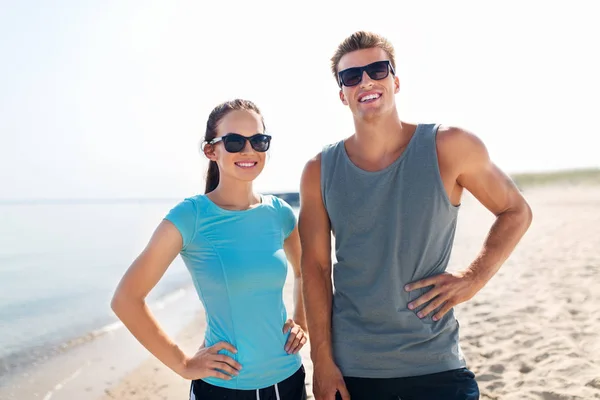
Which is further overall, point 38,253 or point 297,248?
point 38,253

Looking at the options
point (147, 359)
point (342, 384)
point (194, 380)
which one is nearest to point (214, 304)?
point (194, 380)

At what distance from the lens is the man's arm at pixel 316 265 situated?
2.86 meters

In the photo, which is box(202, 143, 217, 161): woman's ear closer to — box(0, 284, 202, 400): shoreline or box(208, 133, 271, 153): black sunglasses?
box(208, 133, 271, 153): black sunglasses

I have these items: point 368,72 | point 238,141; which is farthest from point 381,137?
point 238,141

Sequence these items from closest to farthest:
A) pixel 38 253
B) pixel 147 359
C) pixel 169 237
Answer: pixel 169 237, pixel 147 359, pixel 38 253

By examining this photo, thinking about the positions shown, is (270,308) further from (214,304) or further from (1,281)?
(1,281)

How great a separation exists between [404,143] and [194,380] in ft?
5.76

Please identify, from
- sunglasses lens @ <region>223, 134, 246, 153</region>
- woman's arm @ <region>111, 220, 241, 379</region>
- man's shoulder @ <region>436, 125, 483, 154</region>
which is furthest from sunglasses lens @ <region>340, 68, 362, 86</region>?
woman's arm @ <region>111, 220, 241, 379</region>

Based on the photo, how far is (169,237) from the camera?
8.63 feet

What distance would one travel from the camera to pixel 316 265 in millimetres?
3016

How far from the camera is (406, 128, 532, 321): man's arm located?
2689 mm

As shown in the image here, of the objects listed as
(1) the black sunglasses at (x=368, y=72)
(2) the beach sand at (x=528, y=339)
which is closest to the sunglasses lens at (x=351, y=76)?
(1) the black sunglasses at (x=368, y=72)

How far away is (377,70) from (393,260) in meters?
1.08

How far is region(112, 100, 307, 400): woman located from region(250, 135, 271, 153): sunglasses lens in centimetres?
17
